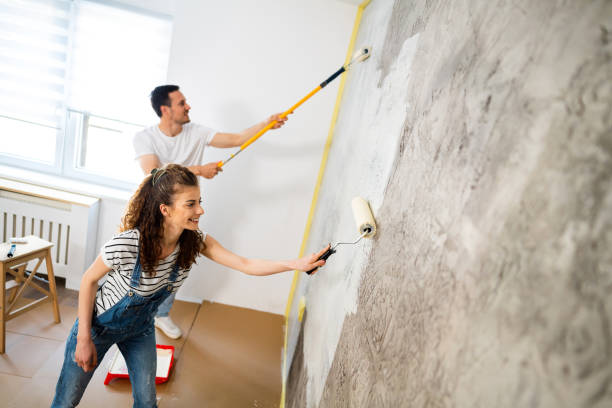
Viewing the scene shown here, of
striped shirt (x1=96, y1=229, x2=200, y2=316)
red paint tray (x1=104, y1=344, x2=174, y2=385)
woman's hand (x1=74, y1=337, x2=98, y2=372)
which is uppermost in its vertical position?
striped shirt (x1=96, y1=229, x2=200, y2=316)

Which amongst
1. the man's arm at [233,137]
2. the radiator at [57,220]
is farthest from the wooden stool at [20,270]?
the man's arm at [233,137]

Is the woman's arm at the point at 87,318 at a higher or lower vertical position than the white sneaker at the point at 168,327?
higher

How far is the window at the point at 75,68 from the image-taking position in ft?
8.21

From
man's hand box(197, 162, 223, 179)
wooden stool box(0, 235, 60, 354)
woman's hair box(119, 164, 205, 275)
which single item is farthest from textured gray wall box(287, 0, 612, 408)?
wooden stool box(0, 235, 60, 354)

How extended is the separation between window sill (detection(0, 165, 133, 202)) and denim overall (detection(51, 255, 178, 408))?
5.16 ft

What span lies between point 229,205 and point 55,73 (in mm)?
1752

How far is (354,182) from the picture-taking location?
4.62ft

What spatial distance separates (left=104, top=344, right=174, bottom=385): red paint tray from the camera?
1912 mm

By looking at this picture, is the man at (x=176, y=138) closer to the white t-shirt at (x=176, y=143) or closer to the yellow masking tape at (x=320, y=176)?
the white t-shirt at (x=176, y=143)

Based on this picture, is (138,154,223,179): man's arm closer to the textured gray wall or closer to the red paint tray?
the red paint tray

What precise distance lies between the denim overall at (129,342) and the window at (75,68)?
1.85 m

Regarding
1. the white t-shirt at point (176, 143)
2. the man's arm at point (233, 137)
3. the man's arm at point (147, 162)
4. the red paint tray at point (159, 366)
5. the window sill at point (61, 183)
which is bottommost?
the red paint tray at point (159, 366)

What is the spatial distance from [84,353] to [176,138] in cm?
135

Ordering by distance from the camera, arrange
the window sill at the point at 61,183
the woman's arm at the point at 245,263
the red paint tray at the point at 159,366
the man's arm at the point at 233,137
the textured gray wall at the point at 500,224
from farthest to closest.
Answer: the window sill at the point at 61,183 < the man's arm at the point at 233,137 < the red paint tray at the point at 159,366 < the woman's arm at the point at 245,263 < the textured gray wall at the point at 500,224
